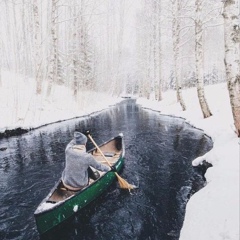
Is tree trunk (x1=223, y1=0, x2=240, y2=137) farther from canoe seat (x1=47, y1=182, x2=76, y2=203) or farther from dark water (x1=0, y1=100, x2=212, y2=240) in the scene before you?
canoe seat (x1=47, y1=182, x2=76, y2=203)

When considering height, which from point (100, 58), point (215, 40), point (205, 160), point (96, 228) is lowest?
point (96, 228)

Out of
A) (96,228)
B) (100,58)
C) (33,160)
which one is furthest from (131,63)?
(96,228)

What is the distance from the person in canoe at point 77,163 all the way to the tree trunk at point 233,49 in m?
4.98

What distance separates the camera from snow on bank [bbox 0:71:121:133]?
15430 millimetres

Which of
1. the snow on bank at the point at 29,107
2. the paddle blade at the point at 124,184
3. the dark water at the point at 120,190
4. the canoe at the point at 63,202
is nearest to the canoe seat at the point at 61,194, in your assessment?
the canoe at the point at 63,202

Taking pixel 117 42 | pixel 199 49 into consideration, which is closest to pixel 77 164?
pixel 199 49

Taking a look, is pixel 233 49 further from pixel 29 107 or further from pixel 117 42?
pixel 117 42

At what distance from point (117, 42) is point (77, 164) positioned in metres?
41.8

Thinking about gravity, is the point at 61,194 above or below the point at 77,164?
below

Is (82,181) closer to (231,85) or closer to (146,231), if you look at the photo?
(146,231)

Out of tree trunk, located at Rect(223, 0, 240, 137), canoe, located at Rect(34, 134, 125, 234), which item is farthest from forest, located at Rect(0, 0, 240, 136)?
canoe, located at Rect(34, 134, 125, 234)

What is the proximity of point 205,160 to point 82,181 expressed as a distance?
14.1 ft

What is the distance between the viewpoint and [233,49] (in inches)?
317

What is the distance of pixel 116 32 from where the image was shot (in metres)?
45.2
